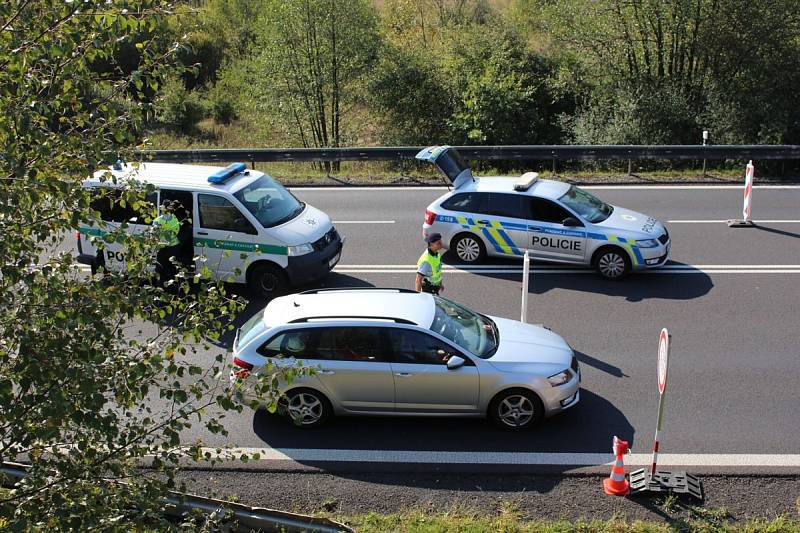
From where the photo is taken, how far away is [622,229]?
14.7m

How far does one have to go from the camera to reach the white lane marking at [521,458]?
920 centimetres

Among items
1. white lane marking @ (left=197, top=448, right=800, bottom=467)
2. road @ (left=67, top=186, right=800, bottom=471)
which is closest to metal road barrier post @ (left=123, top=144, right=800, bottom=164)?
road @ (left=67, top=186, right=800, bottom=471)

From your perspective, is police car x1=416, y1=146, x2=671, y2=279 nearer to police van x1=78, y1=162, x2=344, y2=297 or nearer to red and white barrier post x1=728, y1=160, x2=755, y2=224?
police van x1=78, y1=162, x2=344, y2=297

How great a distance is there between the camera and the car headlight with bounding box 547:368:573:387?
31.9 ft

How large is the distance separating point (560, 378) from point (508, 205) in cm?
586

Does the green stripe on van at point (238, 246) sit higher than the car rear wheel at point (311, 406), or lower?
higher

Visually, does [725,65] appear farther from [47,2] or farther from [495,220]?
[47,2]

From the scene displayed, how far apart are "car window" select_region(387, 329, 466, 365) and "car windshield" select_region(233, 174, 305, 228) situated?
4.80 meters

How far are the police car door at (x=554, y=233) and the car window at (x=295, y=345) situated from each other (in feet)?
20.4

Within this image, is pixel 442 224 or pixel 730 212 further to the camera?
pixel 730 212

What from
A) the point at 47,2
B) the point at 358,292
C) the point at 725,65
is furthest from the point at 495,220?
the point at 725,65

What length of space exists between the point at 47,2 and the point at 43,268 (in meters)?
1.63

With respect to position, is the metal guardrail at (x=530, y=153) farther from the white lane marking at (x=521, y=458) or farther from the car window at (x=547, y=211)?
the white lane marking at (x=521, y=458)

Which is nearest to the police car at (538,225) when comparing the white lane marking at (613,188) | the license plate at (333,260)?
the license plate at (333,260)
